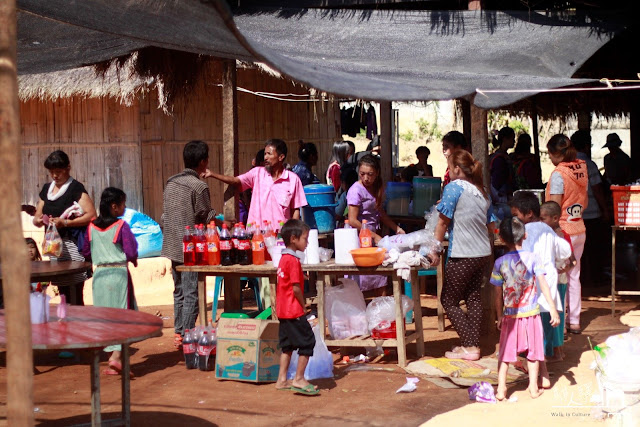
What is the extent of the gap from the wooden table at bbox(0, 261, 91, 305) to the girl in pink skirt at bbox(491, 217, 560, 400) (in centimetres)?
336

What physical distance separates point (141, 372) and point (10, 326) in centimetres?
380

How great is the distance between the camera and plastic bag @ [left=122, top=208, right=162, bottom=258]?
11.8 meters

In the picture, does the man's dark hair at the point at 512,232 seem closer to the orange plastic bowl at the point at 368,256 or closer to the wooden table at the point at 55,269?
the orange plastic bowl at the point at 368,256

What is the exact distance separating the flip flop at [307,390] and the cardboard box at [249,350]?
0.45 meters

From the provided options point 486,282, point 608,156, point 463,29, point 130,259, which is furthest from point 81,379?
point 608,156

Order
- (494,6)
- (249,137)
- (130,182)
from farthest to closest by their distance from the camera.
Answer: (249,137), (130,182), (494,6)

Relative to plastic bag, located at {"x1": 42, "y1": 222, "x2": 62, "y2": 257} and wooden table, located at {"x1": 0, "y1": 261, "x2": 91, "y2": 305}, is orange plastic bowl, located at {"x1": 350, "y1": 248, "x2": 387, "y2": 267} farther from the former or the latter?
plastic bag, located at {"x1": 42, "y1": 222, "x2": 62, "y2": 257}

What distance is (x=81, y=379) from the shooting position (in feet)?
22.2

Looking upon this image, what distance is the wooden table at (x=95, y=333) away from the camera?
13.6ft

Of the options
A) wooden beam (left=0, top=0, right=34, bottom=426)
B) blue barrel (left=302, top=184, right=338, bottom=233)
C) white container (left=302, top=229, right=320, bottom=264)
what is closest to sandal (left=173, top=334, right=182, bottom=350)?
white container (left=302, top=229, right=320, bottom=264)

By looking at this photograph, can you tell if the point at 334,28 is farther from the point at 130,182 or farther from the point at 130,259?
the point at 130,182

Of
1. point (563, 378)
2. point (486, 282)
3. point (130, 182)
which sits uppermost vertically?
point (130, 182)

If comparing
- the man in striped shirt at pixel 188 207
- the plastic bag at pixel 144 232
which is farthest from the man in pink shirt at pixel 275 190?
the plastic bag at pixel 144 232

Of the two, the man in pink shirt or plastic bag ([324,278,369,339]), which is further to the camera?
the man in pink shirt
